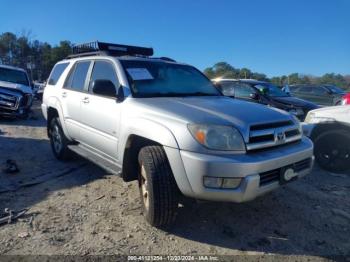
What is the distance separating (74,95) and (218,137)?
9.71 feet

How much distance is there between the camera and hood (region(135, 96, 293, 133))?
2980 mm

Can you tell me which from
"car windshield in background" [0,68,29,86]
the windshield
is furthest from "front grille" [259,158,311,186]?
"car windshield in background" [0,68,29,86]

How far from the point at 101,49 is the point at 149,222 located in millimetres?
3116

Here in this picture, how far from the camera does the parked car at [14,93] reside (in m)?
11.1

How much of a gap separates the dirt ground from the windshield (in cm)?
144

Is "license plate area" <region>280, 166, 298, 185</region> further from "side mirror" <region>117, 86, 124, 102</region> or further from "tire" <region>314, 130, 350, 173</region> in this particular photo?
"tire" <region>314, 130, 350, 173</region>

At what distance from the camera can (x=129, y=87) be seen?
3.78 metres

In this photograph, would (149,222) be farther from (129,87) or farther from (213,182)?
(129,87)

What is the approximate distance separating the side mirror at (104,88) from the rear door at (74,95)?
0.96m

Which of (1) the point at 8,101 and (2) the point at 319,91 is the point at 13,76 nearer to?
(1) the point at 8,101

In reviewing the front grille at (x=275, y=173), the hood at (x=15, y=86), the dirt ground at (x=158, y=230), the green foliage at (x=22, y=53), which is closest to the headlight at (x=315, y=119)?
the dirt ground at (x=158, y=230)

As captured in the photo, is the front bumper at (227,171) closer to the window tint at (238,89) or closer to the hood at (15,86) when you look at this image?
the window tint at (238,89)

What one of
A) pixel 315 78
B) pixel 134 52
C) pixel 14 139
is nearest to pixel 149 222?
pixel 134 52

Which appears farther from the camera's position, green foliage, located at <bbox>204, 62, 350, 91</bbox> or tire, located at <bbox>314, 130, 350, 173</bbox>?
green foliage, located at <bbox>204, 62, 350, 91</bbox>
